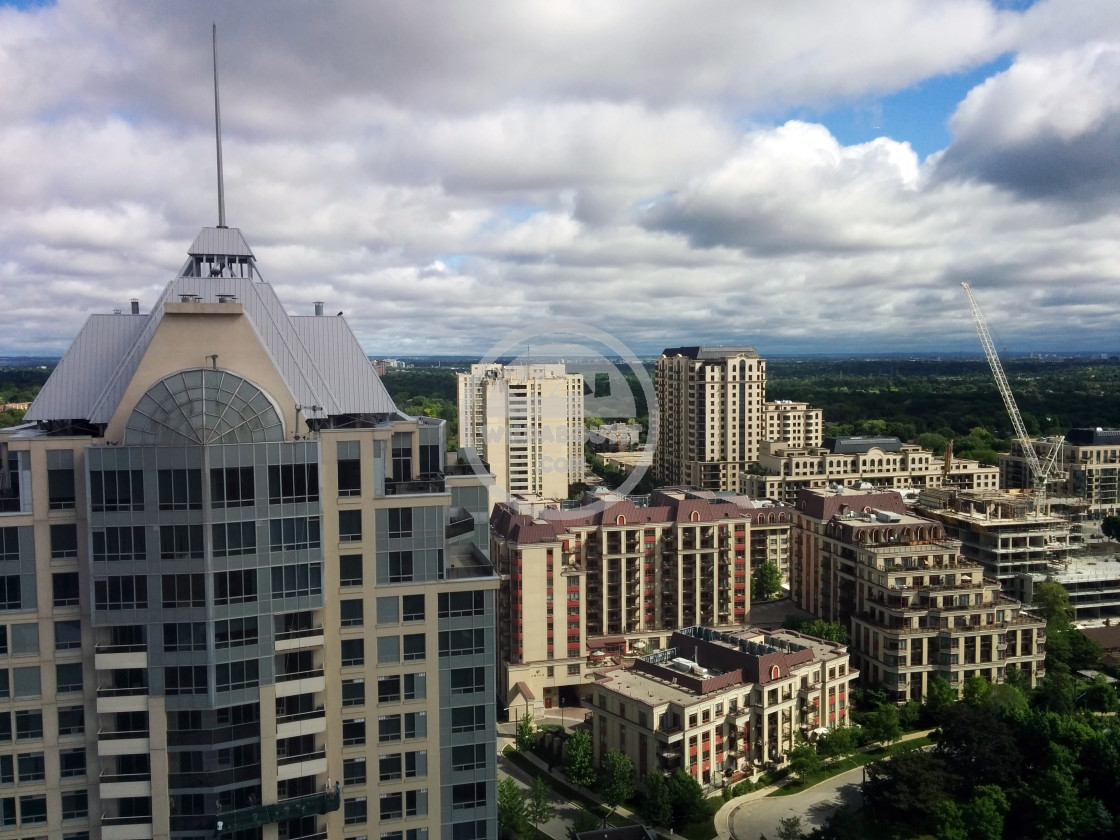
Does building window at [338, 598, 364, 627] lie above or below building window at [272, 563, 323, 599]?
below

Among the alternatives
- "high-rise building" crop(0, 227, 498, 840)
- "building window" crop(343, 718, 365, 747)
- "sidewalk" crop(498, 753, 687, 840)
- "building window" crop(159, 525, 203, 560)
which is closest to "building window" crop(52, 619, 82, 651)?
"high-rise building" crop(0, 227, 498, 840)

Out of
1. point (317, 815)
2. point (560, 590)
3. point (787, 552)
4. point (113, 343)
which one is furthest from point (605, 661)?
point (113, 343)

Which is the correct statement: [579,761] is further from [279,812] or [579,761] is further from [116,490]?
[116,490]

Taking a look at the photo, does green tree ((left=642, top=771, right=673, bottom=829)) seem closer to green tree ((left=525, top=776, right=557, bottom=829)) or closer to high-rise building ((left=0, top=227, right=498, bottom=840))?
green tree ((left=525, top=776, right=557, bottom=829))

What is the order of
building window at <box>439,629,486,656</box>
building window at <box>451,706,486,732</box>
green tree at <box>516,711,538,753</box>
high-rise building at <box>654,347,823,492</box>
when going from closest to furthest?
building window at <box>439,629,486,656</box> < building window at <box>451,706,486,732</box> < green tree at <box>516,711,538,753</box> < high-rise building at <box>654,347,823,492</box>

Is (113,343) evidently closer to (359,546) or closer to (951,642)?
(359,546)

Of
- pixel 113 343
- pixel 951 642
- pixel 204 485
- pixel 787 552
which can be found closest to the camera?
pixel 204 485

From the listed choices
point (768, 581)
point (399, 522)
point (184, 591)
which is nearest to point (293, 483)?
point (399, 522)
